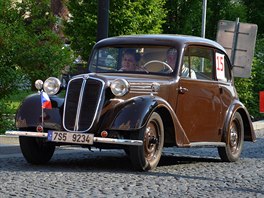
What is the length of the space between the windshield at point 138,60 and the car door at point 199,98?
239mm

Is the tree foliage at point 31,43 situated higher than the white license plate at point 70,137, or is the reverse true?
the tree foliage at point 31,43

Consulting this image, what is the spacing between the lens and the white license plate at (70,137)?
10.3 m

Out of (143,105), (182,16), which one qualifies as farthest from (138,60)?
(182,16)

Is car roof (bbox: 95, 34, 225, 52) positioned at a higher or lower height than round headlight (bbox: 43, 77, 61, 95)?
higher

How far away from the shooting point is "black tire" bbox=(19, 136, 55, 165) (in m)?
11.2

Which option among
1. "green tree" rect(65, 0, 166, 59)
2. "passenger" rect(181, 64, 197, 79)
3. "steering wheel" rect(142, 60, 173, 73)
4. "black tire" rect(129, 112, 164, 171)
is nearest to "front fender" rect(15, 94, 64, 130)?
"black tire" rect(129, 112, 164, 171)

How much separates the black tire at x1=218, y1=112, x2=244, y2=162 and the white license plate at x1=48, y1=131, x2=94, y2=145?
302 cm

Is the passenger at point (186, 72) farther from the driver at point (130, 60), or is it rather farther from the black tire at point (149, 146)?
the black tire at point (149, 146)

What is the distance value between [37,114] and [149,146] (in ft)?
4.95

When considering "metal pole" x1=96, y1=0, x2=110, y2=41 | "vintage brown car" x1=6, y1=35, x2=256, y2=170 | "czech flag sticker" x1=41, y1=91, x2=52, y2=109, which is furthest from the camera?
"metal pole" x1=96, y1=0, x2=110, y2=41

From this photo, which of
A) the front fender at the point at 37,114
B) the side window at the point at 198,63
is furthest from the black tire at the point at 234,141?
the front fender at the point at 37,114

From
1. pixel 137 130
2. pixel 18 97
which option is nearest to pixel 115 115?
pixel 137 130

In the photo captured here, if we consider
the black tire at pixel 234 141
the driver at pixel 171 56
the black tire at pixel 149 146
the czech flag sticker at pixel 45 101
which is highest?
the driver at pixel 171 56

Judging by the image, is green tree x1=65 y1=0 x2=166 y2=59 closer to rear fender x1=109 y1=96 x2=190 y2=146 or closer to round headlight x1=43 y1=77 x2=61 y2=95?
round headlight x1=43 y1=77 x2=61 y2=95
